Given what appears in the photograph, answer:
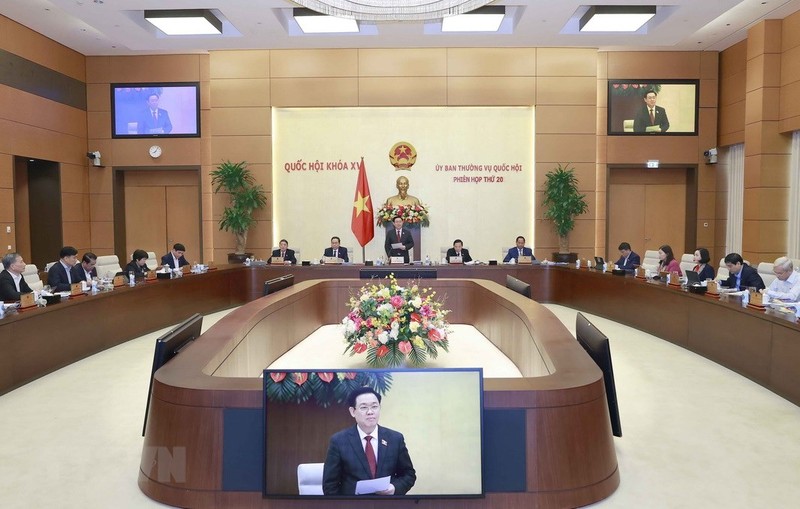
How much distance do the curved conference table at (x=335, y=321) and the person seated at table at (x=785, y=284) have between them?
488 millimetres

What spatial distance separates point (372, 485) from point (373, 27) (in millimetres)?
8077

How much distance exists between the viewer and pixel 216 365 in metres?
2.91

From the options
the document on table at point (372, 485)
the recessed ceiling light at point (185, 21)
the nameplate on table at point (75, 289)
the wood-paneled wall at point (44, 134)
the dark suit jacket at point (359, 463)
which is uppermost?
the recessed ceiling light at point (185, 21)

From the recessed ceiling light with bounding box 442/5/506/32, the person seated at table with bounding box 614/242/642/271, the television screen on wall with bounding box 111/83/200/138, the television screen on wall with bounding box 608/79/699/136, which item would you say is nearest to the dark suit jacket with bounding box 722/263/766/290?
the person seated at table with bounding box 614/242/642/271

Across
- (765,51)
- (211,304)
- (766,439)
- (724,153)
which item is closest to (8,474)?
(766,439)

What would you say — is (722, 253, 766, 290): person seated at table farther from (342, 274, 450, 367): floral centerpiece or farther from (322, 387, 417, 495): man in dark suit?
(322, 387, 417, 495): man in dark suit

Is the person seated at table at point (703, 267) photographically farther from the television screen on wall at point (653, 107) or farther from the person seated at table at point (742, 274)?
the television screen on wall at point (653, 107)

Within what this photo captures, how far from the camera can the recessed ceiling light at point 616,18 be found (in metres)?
8.09

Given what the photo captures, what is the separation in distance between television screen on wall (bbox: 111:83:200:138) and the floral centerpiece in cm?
835

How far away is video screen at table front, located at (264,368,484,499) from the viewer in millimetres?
2064

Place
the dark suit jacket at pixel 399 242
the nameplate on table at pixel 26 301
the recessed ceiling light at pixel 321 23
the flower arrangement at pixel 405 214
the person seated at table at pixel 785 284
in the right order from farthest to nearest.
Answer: the flower arrangement at pixel 405 214 < the dark suit jacket at pixel 399 242 < the recessed ceiling light at pixel 321 23 < the person seated at table at pixel 785 284 < the nameplate on table at pixel 26 301

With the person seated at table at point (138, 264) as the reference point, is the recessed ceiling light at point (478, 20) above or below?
above

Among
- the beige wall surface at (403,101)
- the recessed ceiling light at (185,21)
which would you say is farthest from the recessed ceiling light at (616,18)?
the recessed ceiling light at (185,21)

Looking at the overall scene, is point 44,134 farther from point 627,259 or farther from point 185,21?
point 627,259
